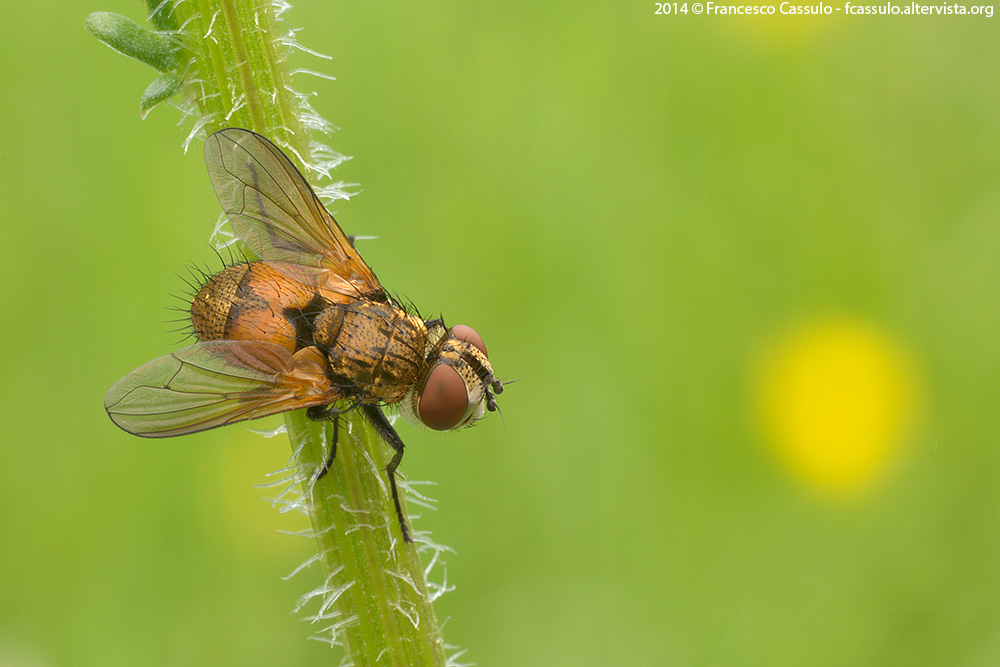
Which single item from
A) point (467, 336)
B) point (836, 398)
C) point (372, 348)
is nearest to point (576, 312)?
point (836, 398)

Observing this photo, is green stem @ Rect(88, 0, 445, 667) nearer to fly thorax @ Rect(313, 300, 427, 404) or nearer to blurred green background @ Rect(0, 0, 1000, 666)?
fly thorax @ Rect(313, 300, 427, 404)

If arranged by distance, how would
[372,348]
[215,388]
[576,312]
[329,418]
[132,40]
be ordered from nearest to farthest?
[132,40]
[329,418]
[215,388]
[372,348]
[576,312]

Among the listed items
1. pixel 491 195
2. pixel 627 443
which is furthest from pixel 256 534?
pixel 491 195

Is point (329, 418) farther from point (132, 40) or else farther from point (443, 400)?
point (132, 40)

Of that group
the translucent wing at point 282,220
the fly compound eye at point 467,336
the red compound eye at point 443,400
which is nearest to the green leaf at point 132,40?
the translucent wing at point 282,220

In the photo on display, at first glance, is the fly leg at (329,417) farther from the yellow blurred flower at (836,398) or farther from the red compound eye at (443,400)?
the yellow blurred flower at (836,398)

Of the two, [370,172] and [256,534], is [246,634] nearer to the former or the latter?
[256,534]

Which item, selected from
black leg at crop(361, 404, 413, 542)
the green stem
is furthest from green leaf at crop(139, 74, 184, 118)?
black leg at crop(361, 404, 413, 542)
